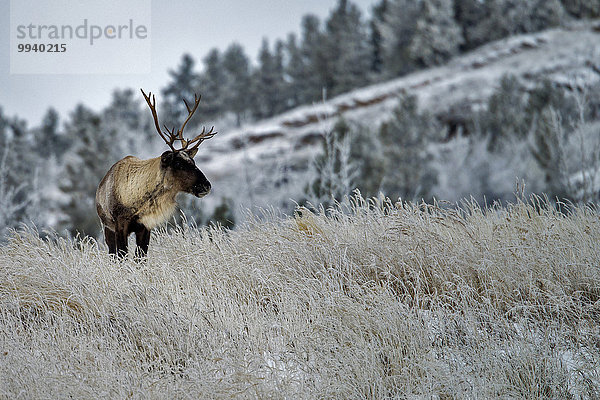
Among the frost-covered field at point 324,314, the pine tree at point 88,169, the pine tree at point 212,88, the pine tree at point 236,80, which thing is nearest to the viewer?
the frost-covered field at point 324,314

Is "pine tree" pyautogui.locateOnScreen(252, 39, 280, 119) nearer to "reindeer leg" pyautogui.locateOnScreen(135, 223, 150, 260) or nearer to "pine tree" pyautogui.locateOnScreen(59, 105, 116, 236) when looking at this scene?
"pine tree" pyautogui.locateOnScreen(59, 105, 116, 236)

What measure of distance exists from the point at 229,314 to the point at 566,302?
2.36m

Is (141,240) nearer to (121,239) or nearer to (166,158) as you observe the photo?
(121,239)

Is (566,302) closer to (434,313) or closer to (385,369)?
(434,313)

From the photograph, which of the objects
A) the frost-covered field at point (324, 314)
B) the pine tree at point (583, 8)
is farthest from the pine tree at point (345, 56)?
the frost-covered field at point (324, 314)

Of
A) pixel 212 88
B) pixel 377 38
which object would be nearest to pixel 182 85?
pixel 212 88

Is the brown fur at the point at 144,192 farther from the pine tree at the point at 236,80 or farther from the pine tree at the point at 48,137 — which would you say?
the pine tree at the point at 236,80

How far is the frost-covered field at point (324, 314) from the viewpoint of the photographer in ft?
9.34

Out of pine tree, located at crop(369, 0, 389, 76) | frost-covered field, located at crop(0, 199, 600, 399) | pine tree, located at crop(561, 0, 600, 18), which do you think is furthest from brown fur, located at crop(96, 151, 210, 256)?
pine tree, located at crop(561, 0, 600, 18)

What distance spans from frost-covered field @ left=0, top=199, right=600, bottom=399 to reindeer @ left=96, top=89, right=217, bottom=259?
1.01ft

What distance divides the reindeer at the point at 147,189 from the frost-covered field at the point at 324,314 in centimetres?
31

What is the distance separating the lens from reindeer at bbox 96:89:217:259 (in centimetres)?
402

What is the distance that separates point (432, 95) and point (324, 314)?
101ft

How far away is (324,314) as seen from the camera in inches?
136
